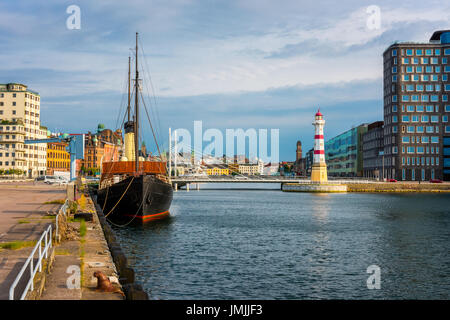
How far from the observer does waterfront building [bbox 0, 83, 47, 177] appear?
14375 cm

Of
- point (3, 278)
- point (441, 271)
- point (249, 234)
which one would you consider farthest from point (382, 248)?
point (3, 278)

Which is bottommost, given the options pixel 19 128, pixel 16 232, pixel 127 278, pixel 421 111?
pixel 127 278

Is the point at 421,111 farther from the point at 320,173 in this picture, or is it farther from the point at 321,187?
the point at 321,187

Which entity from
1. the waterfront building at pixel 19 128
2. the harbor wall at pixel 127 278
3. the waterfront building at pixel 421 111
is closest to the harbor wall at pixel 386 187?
the waterfront building at pixel 421 111

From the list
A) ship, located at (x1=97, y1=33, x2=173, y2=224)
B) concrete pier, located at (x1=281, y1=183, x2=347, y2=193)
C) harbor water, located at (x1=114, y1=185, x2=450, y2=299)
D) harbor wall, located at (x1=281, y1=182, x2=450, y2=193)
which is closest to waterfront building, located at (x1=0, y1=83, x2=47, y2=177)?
concrete pier, located at (x1=281, y1=183, x2=347, y2=193)

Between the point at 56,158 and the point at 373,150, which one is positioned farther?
the point at 56,158

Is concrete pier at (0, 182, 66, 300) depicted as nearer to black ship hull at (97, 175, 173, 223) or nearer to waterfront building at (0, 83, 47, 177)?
black ship hull at (97, 175, 173, 223)

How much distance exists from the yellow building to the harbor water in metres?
143

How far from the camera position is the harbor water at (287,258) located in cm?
2082

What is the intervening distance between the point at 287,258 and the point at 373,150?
489 feet

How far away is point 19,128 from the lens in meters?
144

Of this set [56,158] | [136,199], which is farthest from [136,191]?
[56,158]

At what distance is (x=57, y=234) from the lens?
2089 cm
